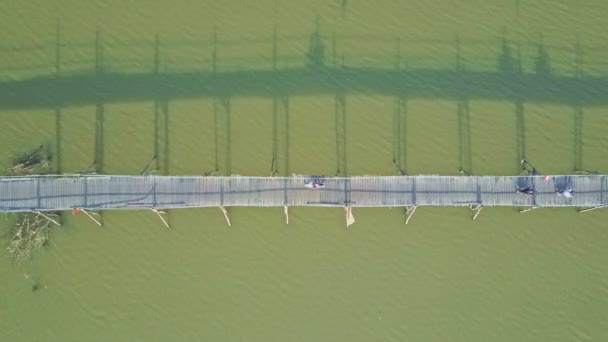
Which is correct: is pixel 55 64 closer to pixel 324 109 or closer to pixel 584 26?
pixel 324 109

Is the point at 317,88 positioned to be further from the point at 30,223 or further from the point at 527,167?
the point at 30,223

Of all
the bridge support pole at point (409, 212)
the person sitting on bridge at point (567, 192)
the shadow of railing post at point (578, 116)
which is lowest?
the bridge support pole at point (409, 212)

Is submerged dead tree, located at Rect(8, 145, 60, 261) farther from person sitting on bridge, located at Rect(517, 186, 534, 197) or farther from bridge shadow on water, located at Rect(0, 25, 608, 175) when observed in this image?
person sitting on bridge, located at Rect(517, 186, 534, 197)

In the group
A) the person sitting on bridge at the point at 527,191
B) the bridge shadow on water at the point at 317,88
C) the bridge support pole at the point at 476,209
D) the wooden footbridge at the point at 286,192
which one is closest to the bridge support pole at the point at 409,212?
the wooden footbridge at the point at 286,192

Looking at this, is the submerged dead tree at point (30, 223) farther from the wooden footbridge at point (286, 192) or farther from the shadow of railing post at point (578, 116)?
the shadow of railing post at point (578, 116)

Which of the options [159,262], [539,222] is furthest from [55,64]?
[539,222]

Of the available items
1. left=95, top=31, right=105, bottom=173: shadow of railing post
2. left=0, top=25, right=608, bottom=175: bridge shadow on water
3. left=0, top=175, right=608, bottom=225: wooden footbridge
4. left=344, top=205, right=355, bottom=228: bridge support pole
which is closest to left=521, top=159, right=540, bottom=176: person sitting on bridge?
left=0, top=25, right=608, bottom=175: bridge shadow on water

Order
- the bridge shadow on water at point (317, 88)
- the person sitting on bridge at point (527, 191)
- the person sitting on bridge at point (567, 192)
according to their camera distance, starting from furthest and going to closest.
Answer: the bridge shadow on water at point (317, 88) → the person sitting on bridge at point (527, 191) → the person sitting on bridge at point (567, 192)
